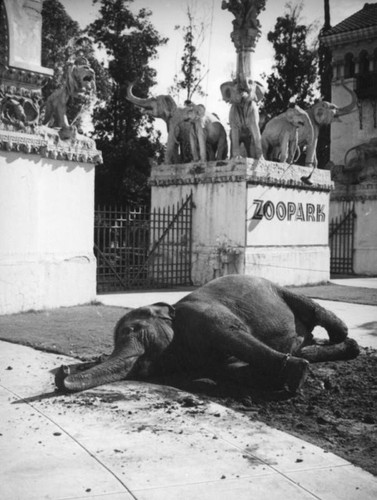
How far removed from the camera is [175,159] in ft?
59.8

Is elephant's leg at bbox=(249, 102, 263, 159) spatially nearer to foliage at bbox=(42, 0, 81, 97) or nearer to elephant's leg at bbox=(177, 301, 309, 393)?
elephant's leg at bbox=(177, 301, 309, 393)

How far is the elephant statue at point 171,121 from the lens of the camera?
17891 mm

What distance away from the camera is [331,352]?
23.0 feet

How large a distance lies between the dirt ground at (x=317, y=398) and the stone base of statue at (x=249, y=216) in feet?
25.8

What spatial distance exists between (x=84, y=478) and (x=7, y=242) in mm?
7693

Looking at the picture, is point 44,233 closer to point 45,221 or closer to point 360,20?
point 45,221

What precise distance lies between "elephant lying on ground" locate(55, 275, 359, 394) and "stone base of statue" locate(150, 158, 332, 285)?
965 centimetres

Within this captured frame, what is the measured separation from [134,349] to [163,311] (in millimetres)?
527

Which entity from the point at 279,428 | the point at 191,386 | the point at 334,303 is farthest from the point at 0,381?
the point at 334,303

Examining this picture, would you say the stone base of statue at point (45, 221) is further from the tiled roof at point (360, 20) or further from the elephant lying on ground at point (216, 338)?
the tiled roof at point (360, 20)

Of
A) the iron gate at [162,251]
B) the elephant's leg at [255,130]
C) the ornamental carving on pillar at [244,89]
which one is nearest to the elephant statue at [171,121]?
the ornamental carving on pillar at [244,89]

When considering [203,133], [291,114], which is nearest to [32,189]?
[203,133]

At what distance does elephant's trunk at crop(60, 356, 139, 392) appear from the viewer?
5.17 metres

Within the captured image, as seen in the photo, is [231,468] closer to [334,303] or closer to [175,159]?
[334,303]
